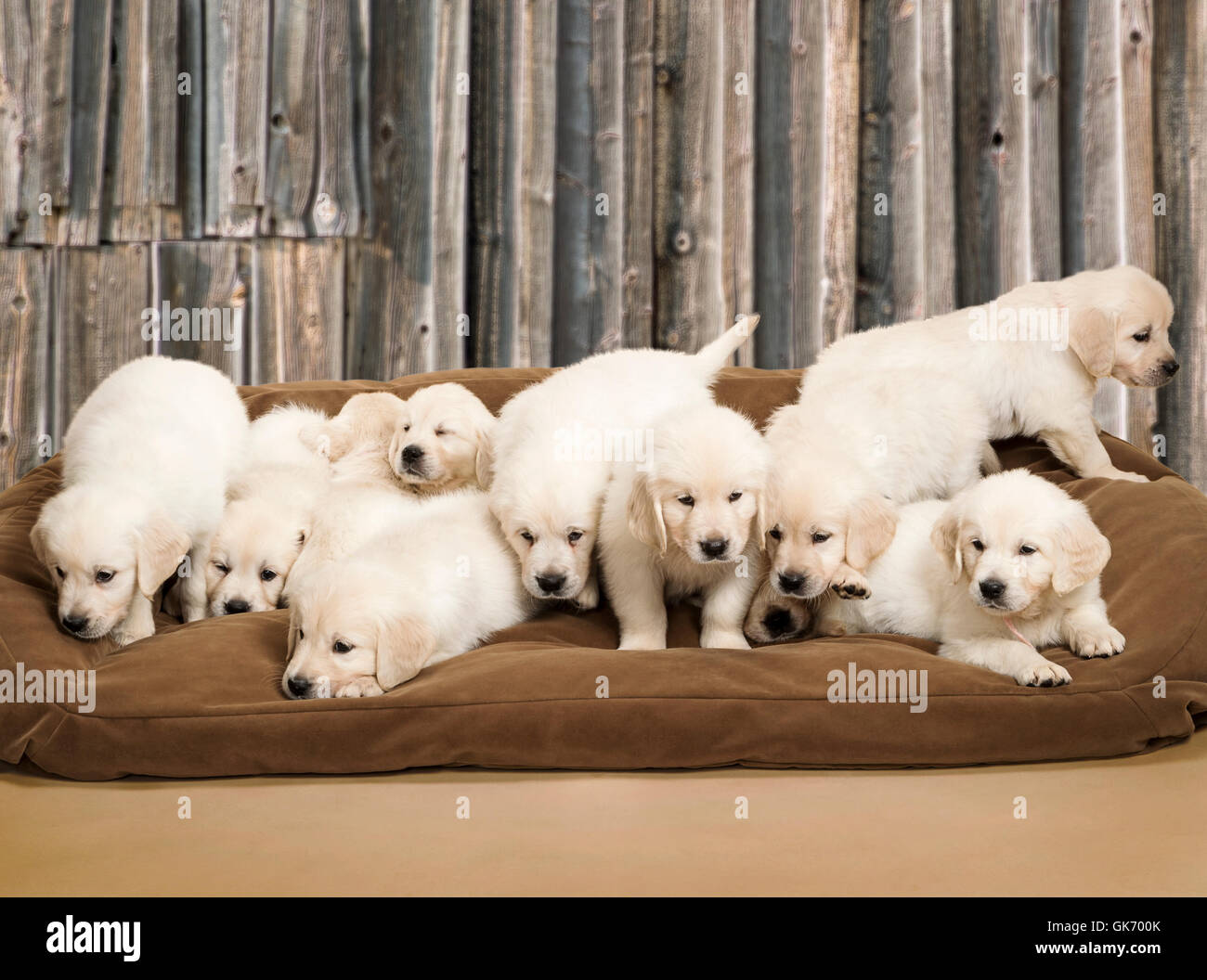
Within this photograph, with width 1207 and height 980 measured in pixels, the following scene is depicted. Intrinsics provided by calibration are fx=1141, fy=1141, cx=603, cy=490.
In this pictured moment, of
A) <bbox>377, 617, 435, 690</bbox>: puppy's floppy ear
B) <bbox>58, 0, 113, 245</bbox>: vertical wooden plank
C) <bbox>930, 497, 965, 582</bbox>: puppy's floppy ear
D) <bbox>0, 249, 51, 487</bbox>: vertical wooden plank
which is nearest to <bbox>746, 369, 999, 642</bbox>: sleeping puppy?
<bbox>930, 497, 965, 582</bbox>: puppy's floppy ear

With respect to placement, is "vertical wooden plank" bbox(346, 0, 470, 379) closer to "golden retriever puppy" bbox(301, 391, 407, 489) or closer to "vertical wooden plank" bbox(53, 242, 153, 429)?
"vertical wooden plank" bbox(53, 242, 153, 429)

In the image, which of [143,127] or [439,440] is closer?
[439,440]

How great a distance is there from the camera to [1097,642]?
2654 mm

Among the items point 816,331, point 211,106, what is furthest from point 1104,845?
point 211,106

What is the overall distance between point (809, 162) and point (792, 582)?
2788 mm

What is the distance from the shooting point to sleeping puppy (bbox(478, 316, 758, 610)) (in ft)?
9.67

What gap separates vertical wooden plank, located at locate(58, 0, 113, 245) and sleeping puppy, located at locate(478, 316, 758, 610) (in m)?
2.69

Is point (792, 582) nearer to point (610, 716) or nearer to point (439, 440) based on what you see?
point (610, 716)

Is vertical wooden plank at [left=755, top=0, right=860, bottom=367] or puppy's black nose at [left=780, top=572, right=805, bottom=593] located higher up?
vertical wooden plank at [left=755, top=0, right=860, bottom=367]

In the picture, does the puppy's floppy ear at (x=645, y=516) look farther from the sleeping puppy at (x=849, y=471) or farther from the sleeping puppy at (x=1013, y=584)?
the sleeping puppy at (x=1013, y=584)

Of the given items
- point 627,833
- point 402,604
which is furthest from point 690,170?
point 627,833

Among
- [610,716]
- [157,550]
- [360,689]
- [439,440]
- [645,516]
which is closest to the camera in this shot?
[610,716]
